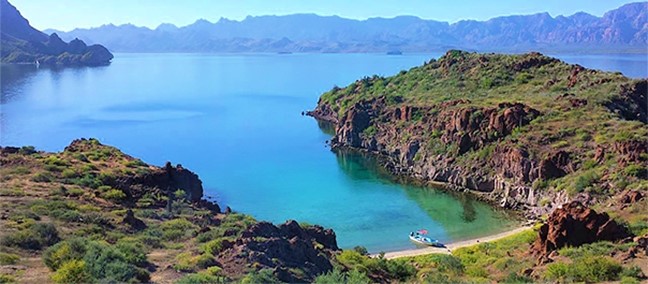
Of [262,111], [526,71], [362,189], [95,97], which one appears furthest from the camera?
[95,97]

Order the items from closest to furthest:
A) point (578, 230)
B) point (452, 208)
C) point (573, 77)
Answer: point (578, 230), point (452, 208), point (573, 77)

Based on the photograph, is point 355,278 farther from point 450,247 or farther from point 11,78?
point 11,78

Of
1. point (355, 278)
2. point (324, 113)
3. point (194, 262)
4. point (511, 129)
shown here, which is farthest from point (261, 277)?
point (324, 113)

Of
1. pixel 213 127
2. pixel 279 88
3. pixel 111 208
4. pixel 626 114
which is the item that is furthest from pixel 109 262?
pixel 279 88

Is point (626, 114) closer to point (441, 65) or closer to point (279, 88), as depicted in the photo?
point (441, 65)

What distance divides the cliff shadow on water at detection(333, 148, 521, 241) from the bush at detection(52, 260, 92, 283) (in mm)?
31346

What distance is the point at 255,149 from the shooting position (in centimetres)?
7700

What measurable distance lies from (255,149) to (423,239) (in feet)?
128

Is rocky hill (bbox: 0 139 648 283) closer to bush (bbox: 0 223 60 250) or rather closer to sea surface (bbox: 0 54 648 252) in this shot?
bush (bbox: 0 223 60 250)

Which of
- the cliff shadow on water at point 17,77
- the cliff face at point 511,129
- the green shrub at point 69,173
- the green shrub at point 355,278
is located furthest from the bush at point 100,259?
the cliff shadow on water at point 17,77

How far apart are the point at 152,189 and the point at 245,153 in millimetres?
35942

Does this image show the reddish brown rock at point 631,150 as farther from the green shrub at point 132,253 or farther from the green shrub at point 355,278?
the green shrub at point 132,253

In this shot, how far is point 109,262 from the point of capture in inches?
804

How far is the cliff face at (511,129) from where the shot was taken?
160ft
